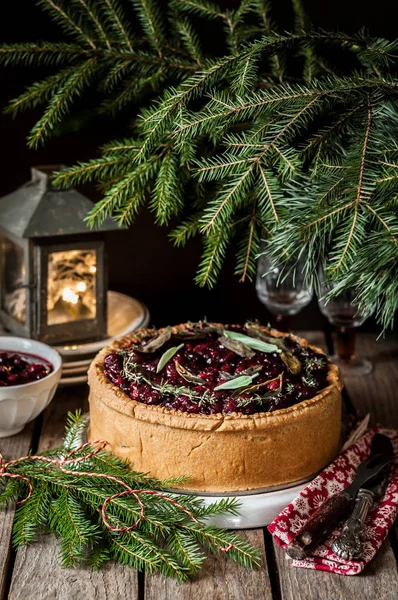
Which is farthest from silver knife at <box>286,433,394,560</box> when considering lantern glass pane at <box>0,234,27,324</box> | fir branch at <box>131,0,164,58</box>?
fir branch at <box>131,0,164,58</box>

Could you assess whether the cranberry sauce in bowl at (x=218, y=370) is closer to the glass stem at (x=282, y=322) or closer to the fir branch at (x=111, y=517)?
the fir branch at (x=111, y=517)

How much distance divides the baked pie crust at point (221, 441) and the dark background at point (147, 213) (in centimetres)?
80

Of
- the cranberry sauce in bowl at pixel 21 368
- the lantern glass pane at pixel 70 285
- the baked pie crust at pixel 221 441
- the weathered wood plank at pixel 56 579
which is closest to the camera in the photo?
the weathered wood plank at pixel 56 579

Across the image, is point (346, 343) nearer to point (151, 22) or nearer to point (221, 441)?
point (221, 441)

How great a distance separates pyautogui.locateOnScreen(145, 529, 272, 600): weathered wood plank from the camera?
49.2 inches

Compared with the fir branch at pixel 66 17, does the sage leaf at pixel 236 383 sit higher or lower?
lower

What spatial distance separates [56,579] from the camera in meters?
1.28

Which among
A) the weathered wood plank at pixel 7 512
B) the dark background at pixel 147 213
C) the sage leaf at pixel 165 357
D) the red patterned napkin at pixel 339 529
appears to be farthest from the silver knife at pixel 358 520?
the dark background at pixel 147 213

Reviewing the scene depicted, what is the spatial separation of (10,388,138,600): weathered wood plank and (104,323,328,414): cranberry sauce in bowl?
11.4 inches

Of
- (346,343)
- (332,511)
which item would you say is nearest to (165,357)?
(332,511)

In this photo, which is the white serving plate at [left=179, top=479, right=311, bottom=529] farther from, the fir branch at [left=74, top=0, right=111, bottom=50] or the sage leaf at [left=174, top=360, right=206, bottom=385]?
the fir branch at [left=74, top=0, right=111, bottom=50]

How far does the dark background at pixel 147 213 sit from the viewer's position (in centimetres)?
205

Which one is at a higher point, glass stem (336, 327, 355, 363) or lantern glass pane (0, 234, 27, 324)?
lantern glass pane (0, 234, 27, 324)

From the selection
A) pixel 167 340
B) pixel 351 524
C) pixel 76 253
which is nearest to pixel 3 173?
pixel 76 253
